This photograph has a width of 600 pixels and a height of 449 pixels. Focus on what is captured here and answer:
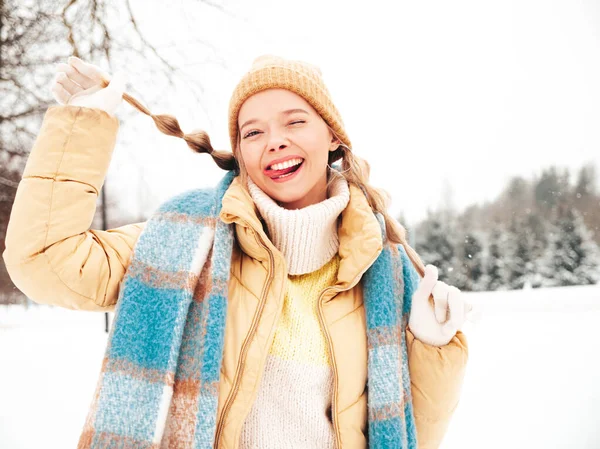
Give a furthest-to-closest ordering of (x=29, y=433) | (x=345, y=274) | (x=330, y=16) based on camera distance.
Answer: (x=330, y=16) → (x=29, y=433) → (x=345, y=274)

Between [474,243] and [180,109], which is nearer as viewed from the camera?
[180,109]

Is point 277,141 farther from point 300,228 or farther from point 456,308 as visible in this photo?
point 456,308

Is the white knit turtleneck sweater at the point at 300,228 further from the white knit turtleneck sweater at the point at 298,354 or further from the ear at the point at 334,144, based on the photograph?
the ear at the point at 334,144

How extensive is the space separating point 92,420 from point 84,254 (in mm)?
378

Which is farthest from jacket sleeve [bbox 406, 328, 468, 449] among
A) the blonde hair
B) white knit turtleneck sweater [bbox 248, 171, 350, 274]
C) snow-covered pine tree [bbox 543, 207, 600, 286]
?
snow-covered pine tree [bbox 543, 207, 600, 286]

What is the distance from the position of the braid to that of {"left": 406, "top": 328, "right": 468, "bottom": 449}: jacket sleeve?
2.63ft

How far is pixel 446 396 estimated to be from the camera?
4.17 feet

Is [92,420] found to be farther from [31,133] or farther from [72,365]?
[31,133]

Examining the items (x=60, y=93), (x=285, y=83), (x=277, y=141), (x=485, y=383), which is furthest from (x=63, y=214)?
(x=485, y=383)

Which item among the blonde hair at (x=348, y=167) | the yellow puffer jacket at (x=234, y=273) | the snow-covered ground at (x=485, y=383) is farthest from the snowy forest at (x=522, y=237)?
the yellow puffer jacket at (x=234, y=273)

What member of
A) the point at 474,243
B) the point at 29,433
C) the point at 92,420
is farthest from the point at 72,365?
the point at 474,243

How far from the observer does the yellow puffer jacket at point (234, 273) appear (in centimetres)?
97

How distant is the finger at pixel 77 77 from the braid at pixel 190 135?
0.09 m

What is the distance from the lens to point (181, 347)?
1.09 m
